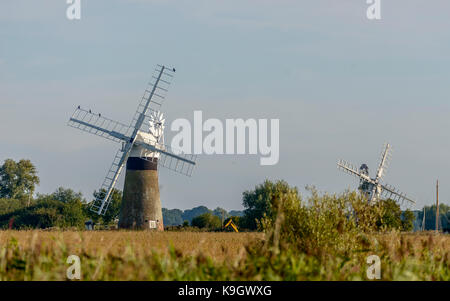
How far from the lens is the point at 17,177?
11925 centimetres

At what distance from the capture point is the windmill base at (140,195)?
57250 millimetres

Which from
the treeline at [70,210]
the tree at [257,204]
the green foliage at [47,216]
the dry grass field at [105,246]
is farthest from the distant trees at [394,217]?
the dry grass field at [105,246]

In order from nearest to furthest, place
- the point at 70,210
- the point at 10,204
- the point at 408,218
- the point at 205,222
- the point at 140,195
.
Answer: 1. the point at 140,195
2. the point at 408,218
3. the point at 205,222
4. the point at 70,210
5. the point at 10,204

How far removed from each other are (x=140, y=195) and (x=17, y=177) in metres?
67.7

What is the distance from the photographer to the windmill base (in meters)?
57.2

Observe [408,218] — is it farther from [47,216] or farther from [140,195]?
[47,216]

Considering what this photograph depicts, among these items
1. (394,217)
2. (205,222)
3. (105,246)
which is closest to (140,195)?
(394,217)

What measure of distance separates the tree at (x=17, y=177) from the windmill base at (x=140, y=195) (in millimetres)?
64604

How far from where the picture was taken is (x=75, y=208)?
93188 mm

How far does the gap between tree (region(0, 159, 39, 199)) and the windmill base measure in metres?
64.6

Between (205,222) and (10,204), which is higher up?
(10,204)

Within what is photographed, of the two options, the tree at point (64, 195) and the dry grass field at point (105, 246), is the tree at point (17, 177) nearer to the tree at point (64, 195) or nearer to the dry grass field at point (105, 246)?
the tree at point (64, 195)

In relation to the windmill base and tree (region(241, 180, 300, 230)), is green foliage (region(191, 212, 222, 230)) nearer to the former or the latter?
tree (region(241, 180, 300, 230))
